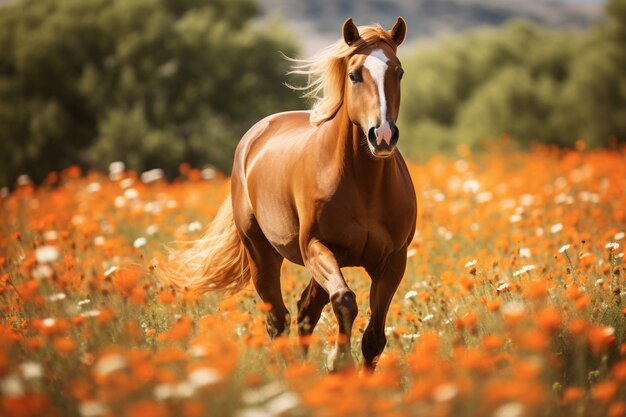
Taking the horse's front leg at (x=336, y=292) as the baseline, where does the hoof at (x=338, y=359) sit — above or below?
below

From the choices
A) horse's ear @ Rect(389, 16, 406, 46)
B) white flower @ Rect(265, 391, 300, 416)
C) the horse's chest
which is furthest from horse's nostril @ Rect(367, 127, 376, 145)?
white flower @ Rect(265, 391, 300, 416)

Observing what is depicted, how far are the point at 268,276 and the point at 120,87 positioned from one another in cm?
1887

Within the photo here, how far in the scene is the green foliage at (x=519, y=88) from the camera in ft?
89.7

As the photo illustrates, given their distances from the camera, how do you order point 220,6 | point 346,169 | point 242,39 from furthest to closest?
point 220,6
point 242,39
point 346,169

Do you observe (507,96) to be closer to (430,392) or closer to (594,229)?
(594,229)

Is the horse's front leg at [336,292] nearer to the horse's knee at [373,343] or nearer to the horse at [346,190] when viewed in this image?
the horse at [346,190]

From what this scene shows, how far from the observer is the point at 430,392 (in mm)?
2658

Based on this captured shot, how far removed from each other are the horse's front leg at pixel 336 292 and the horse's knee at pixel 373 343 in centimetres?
24

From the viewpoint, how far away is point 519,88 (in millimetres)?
31406

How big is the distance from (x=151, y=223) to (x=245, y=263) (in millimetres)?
3622

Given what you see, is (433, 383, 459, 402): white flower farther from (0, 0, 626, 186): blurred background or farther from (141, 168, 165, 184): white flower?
(0, 0, 626, 186): blurred background

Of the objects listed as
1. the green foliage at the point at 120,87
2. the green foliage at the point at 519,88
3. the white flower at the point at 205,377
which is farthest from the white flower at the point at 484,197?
the green foliage at the point at 519,88

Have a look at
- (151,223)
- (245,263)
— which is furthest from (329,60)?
(151,223)

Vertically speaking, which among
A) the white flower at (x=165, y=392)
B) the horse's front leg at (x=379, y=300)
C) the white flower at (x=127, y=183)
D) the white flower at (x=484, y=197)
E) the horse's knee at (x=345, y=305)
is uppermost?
the white flower at (x=165, y=392)
